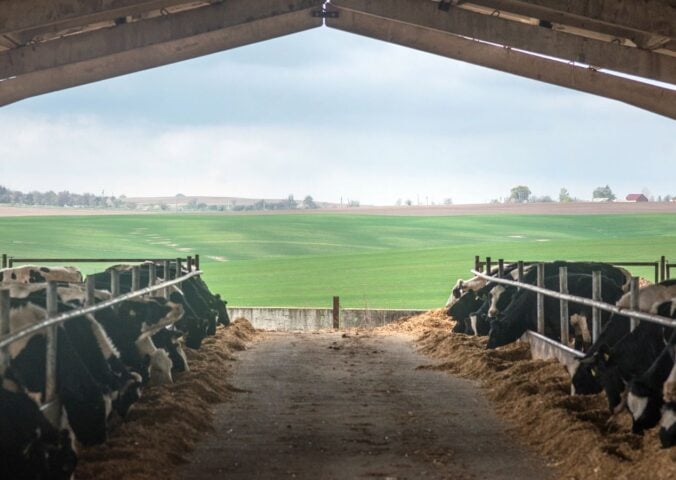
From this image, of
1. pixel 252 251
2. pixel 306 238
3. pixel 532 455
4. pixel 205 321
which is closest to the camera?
pixel 532 455

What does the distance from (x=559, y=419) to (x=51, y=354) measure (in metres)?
4.06

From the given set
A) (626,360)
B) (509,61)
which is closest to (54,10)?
(509,61)

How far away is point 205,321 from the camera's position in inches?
605

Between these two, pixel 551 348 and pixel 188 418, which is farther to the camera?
pixel 551 348

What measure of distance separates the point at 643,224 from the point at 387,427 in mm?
64742

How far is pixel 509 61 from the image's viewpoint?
59.4 ft

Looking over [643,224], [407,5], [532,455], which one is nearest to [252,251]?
[643,224]

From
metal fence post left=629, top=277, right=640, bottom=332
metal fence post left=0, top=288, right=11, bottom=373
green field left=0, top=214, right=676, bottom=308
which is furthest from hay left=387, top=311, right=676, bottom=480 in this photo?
green field left=0, top=214, right=676, bottom=308

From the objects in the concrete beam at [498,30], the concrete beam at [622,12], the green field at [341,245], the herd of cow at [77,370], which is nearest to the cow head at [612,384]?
the herd of cow at [77,370]

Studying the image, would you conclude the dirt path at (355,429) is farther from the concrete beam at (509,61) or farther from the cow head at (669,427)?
the concrete beam at (509,61)

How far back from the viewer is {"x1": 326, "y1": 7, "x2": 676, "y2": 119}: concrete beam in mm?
17516

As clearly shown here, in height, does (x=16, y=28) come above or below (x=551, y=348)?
above

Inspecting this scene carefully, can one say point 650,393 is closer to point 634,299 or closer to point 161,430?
point 634,299

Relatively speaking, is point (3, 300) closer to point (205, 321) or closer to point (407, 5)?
point (205, 321)
